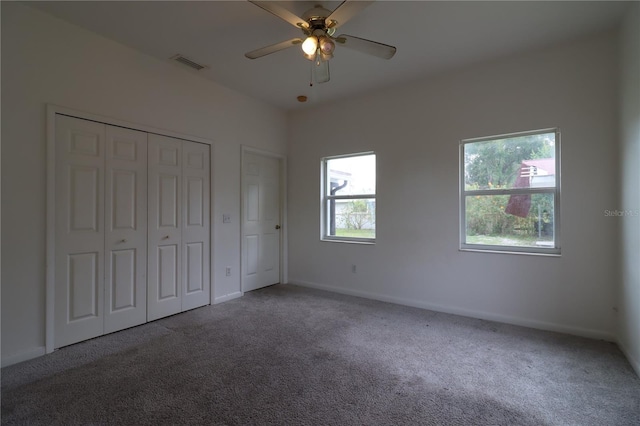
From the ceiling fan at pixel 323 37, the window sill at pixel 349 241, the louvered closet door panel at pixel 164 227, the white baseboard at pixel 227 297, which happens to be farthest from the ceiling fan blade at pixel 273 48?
the white baseboard at pixel 227 297

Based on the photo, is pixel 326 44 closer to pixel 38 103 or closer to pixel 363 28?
pixel 363 28

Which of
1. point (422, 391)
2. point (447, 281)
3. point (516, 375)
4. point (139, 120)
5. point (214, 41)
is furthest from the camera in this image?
point (447, 281)

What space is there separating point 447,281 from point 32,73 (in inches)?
178

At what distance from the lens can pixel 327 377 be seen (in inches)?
83.7

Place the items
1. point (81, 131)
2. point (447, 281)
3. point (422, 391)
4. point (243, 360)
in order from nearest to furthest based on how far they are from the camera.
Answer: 1. point (422, 391)
2. point (243, 360)
3. point (81, 131)
4. point (447, 281)

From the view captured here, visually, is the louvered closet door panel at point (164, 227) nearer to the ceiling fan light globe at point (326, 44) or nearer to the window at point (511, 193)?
the ceiling fan light globe at point (326, 44)

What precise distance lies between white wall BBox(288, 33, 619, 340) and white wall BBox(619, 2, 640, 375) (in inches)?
7.4

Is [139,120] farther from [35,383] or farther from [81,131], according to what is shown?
[35,383]

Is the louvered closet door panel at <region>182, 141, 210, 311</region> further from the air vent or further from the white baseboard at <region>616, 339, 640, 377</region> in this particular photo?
the white baseboard at <region>616, 339, 640, 377</region>

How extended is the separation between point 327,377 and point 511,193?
2710mm

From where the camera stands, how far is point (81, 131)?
8.78 feet

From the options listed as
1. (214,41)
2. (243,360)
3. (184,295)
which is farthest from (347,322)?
(214,41)

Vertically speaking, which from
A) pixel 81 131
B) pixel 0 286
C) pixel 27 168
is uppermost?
pixel 81 131

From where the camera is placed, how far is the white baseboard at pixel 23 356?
2.26 meters
